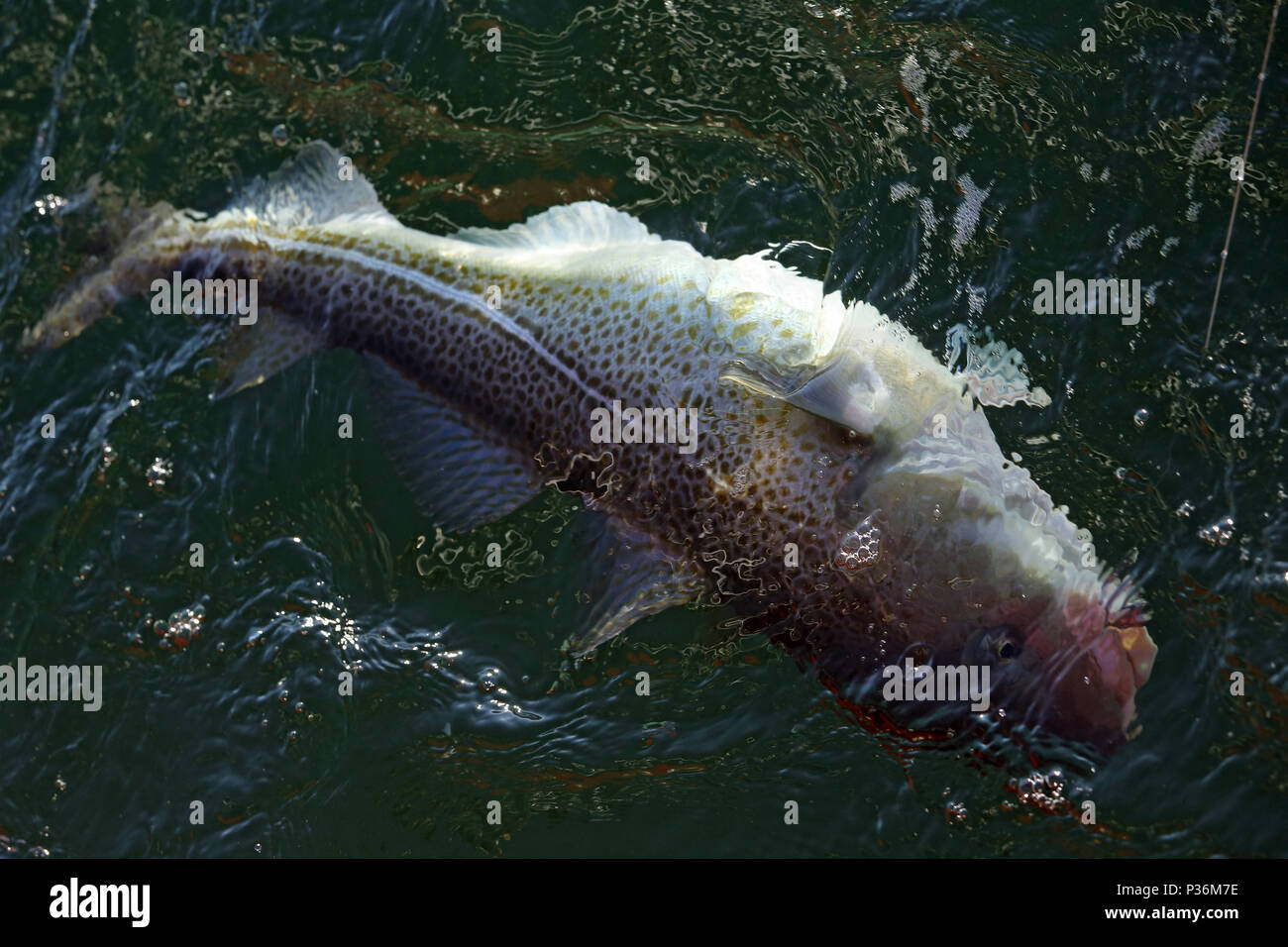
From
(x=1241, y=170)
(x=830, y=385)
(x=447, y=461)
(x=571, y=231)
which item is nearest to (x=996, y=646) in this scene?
(x=830, y=385)

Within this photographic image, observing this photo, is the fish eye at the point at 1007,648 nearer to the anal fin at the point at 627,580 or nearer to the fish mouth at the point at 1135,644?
the fish mouth at the point at 1135,644

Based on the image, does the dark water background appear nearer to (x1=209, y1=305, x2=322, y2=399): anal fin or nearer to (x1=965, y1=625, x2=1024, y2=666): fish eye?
(x1=209, y1=305, x2=322, y2=399): anal fin

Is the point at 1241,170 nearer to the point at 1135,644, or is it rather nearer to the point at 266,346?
the point at 1135,644

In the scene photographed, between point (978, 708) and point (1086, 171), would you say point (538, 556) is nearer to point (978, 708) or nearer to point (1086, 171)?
point (978, 708)

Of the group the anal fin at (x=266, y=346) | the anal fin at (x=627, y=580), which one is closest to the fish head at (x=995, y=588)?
the anal fin at (x=627, y=580)

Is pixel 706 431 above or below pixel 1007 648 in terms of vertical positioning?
above

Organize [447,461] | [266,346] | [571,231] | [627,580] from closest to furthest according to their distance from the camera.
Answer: [627,580]
[447,461]
[571,231]
[266,346]

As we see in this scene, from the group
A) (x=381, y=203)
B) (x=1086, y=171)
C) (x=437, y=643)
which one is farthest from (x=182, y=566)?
(x=1086, y=171)
